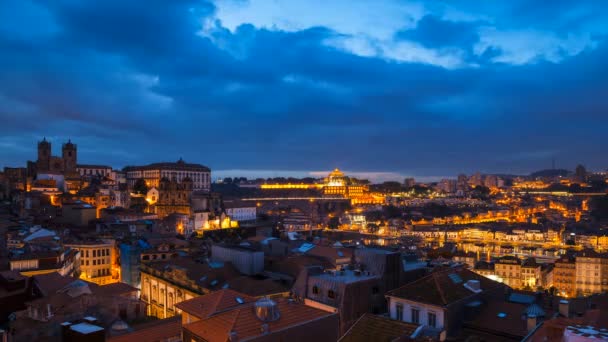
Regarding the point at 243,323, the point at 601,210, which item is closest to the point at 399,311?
the point at 243,323

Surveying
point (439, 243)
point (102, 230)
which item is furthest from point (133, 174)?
point (439, 243)

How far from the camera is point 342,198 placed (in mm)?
135875

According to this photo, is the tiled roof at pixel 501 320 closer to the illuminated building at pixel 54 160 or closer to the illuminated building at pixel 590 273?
the illuminated building at pixel 590 273

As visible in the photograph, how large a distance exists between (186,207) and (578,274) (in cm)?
3895

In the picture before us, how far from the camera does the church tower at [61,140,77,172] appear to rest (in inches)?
2232

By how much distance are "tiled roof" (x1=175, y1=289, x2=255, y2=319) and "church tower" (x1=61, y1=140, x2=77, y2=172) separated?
2031 inches

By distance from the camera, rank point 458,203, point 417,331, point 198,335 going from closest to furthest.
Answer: point 417,331 → point 198,335 → point 458,203

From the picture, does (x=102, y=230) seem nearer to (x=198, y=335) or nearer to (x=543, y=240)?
(x=198, y=335)

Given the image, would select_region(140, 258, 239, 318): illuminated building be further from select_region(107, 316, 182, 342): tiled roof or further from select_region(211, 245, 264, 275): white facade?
select_region(107, 316, 182, 342): tiled roof

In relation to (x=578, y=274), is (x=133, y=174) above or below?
above

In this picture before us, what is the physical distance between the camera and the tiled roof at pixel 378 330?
850 centimetres

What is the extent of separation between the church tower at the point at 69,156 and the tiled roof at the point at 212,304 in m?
51.6

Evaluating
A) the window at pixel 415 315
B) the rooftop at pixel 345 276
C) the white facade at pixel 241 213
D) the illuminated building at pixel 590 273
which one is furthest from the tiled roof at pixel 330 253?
the white facade at pixel 241 213

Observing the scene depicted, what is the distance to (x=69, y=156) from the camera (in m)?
57.2
